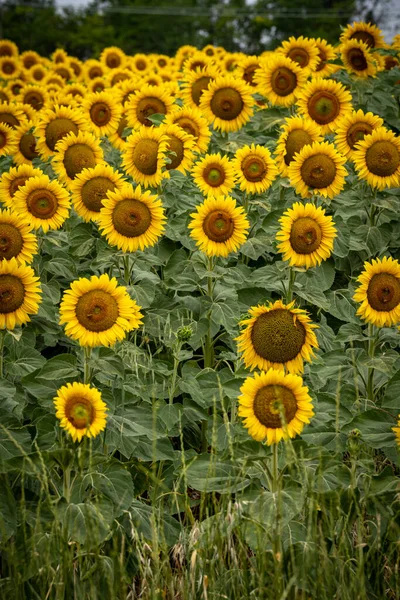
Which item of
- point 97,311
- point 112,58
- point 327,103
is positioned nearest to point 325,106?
point 327,103

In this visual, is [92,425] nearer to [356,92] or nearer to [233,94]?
[233,94]

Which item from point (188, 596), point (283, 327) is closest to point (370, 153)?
point (283, 327)

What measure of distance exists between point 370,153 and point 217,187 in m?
0.97

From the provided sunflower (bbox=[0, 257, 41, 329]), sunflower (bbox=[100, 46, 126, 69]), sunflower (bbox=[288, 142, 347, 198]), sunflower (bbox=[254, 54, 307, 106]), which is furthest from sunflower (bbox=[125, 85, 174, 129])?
sunflower (bbox=[100, 46, 126, 69])

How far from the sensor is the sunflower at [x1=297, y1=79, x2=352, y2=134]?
5.80m

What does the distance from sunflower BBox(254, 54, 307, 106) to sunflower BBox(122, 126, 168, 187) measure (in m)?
1.53

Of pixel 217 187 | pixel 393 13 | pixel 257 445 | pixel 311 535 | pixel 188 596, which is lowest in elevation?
pixel 188 596

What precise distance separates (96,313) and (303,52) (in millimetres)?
4157

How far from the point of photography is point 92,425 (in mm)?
3418

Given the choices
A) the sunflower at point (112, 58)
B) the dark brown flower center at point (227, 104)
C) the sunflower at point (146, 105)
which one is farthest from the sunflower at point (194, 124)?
the sunflower at point (112, 58)

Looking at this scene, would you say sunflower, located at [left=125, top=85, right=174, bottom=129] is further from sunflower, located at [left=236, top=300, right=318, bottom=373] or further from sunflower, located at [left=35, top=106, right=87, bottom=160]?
sunflower, located at [left=236, top=300, right=318, bottom=373]

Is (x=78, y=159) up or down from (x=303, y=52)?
down

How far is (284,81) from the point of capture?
20.8 feet

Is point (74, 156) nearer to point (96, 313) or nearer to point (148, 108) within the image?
point (148, 108)
